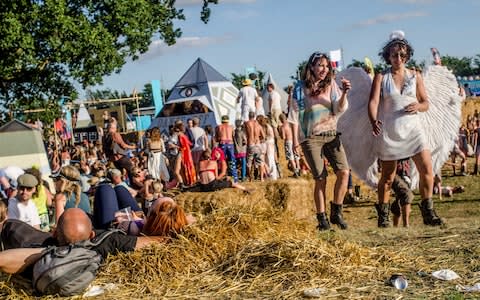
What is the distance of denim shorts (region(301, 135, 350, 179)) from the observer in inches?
293

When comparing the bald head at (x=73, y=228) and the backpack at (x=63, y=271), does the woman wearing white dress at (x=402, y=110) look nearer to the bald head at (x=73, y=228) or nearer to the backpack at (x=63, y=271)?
the bald head at (x=73, y=228)

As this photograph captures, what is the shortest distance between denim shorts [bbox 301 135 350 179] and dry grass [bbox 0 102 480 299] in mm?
1258

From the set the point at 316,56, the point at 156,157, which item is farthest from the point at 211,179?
the point at 316,56

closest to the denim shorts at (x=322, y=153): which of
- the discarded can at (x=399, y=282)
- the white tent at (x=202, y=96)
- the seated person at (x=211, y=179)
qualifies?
the discarded can at (x=399, y=282)

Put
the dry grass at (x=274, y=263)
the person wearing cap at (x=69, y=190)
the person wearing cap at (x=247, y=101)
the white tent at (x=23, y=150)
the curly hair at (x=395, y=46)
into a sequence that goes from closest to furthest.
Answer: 1. the dry grass at (x=274, y=263)
2. the curly hair at (x=395, y=46)
3. the person wearing cap at (x=69, y=190)
4. the white tent at (x=23, y=150)
5. the person wearing cap at (x=247, y=101)

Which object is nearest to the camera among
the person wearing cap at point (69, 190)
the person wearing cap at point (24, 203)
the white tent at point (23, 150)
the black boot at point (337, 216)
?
the black boot at point (337, 216)

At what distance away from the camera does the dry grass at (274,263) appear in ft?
15.5

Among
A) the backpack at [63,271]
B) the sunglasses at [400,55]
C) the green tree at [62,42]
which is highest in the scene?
the green tree at [62,42]

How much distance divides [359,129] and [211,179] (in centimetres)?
602

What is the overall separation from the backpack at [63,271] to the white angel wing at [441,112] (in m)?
4.50

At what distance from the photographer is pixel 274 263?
16.5 feet

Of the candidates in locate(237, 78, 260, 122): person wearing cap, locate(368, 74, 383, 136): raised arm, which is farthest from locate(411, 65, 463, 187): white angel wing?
locate(237, 78, 260, 122): person wearing cap

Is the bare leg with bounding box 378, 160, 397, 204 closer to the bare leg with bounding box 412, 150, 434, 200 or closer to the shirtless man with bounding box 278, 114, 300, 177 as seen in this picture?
the bare leg with bounding box 412, 150, 434, 200

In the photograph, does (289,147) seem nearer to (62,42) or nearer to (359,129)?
(62,42)
